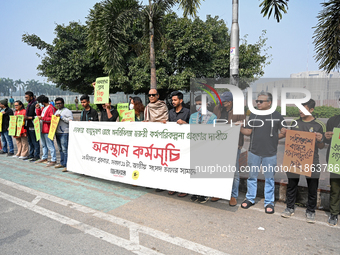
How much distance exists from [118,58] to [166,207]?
22.1 feet


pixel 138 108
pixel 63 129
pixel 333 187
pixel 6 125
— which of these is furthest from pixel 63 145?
pixel 333 187

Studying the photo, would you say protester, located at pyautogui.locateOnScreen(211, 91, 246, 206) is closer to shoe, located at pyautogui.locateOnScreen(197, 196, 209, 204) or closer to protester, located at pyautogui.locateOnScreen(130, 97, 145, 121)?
shoe, located at pyautogui.locateOnScreen(197, 196, 209, 204)

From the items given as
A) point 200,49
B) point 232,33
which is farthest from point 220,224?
point 200,49

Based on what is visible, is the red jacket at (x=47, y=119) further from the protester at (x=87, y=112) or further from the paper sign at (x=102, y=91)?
Answer: the paper sign at (x=102, y=91)

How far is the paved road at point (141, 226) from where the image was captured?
2.83 meters

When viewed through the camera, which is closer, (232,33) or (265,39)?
(232,33)

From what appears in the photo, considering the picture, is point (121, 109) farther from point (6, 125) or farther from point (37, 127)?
point (6, 125)

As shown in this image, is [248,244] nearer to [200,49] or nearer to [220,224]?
[220,224]

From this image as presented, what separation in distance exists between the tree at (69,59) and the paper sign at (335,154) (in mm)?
17832

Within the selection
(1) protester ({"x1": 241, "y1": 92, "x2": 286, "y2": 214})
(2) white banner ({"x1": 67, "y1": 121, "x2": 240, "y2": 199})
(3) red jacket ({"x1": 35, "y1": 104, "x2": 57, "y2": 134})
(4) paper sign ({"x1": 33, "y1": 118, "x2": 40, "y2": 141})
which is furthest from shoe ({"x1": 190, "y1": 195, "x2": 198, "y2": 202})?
(4) paper sign ({"x1": 33, "y1": 118, "x2": 40, "y2": 141})

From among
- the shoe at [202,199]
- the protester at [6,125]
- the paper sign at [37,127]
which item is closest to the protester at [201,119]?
the shoe at [202,199]

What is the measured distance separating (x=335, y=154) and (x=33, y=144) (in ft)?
24.9

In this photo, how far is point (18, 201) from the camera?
4.25 metres

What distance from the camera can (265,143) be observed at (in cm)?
387
